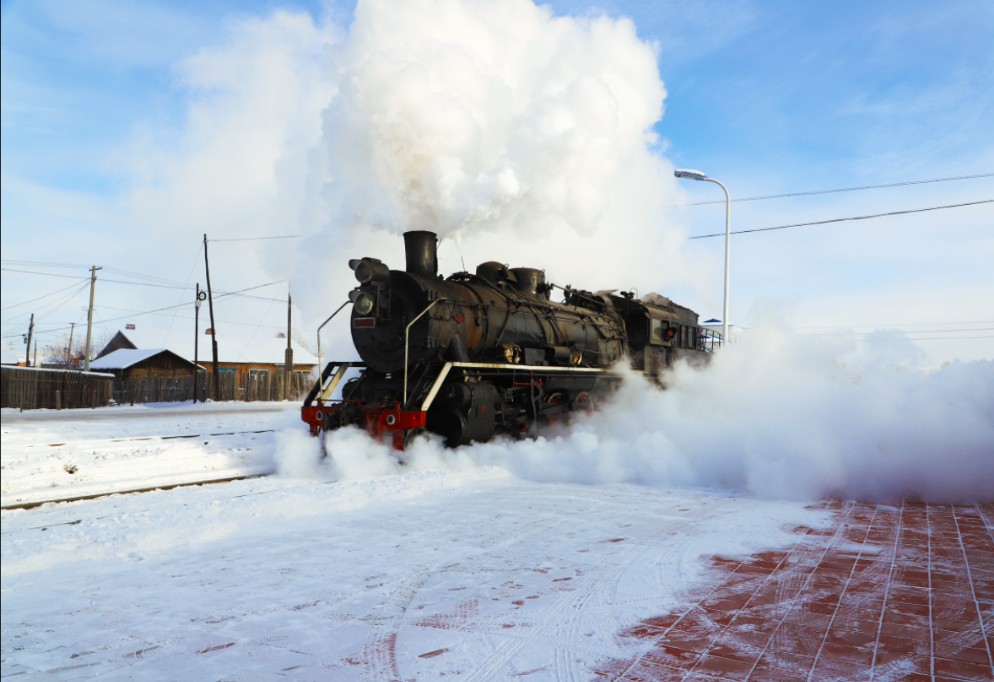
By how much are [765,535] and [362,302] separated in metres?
6.68

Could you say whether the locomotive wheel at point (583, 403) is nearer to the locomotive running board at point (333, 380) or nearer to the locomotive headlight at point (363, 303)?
the locomotive running board at point (333, 380)

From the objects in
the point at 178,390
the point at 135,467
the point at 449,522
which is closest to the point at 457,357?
the point at 449,522

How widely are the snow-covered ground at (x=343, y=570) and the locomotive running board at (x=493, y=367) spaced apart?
1.25 meters

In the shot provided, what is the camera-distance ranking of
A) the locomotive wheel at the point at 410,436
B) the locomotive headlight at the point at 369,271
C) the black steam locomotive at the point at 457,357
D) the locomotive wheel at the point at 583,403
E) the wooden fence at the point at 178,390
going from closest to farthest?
the locomotive wheel at the point at 410,436 < the black steam locomotive at the point at 457,357 < the locomotive headlight at the point at 369,271 < the locomotive wheel at the point at 583,403 < the wooden fence at the point at 178,390

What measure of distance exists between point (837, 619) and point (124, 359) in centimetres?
4302

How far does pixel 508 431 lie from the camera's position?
11414mm

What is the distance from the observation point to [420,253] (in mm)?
11047

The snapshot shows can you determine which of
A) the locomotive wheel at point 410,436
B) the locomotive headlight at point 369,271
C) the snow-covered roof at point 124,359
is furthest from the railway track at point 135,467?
the snow-covered roof at point 124,359

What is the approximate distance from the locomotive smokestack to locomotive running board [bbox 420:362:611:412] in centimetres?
173

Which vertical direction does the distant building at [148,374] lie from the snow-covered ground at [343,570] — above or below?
above

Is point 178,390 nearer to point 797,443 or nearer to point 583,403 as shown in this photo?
point 583,403

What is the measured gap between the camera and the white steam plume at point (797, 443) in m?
8.29

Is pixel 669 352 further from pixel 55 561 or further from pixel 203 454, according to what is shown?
pixel 55 561

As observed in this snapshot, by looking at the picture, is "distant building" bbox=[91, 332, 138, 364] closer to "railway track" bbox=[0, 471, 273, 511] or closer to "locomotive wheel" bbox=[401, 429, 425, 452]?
"railway track" bbox=[0, 471, 273, 511]
